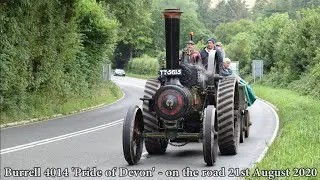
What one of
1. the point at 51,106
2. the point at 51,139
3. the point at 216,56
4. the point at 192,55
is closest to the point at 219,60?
the point at 216,56

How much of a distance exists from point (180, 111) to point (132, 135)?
3.45 feet

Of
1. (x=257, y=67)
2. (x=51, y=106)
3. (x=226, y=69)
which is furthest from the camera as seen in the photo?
(x=257, y=67)

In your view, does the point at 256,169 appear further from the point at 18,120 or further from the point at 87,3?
the point at 87,3

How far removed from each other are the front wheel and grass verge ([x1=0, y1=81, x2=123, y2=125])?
1038 cm

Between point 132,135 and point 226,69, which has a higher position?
point 226,69

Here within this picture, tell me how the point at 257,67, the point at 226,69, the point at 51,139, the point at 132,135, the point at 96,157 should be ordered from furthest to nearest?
the point at 257,67, the point at 51,139, the point at 226,69, the point at 96,157, the point at 132,135

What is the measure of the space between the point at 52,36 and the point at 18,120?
553 centimetres

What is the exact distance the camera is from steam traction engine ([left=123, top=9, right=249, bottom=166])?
36.8 feet

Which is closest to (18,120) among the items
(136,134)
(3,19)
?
(3,19)

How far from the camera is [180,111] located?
37.7 feet

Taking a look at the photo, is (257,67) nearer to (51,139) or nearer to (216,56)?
(51,139)

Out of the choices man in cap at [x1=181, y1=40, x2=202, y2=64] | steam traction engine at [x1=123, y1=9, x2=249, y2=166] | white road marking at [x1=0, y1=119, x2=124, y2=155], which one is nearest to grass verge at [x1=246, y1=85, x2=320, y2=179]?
steam traction engine at [x1=123, y1=9, x2=249, y2=166]

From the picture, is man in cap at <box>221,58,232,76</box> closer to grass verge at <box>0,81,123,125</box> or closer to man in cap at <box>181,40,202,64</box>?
man in cap at <box>181,40,202,64</box>

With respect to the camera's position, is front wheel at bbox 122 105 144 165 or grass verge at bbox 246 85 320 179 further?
front wheel at bbox 122 105 144 165
